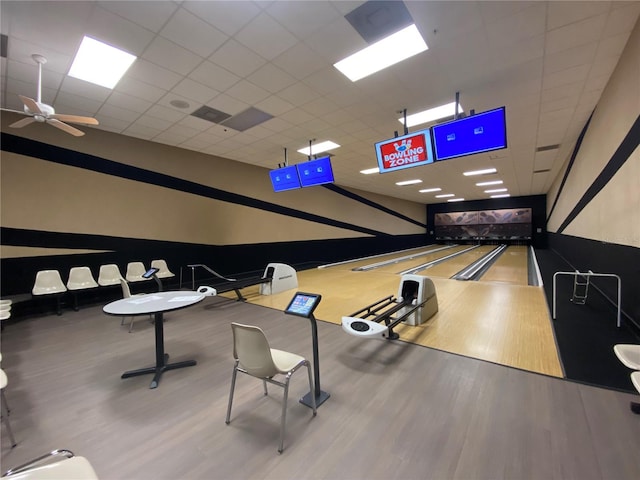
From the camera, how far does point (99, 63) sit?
3016 mm

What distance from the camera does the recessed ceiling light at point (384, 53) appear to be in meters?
2.68

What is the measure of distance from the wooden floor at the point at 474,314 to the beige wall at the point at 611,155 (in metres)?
1.38

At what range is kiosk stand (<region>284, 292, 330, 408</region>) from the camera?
1.87 meters

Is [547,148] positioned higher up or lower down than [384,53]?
lower down

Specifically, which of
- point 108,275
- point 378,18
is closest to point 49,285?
point 108,275

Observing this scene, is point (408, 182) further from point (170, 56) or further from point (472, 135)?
point (170, 56)

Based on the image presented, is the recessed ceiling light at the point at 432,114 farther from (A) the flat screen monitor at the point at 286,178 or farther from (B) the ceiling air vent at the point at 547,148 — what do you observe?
(B) the ceiling air vent at the point at 547,148

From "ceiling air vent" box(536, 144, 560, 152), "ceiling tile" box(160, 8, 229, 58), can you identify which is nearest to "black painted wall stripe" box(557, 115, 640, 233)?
"ceiling air vent" box(536, 144, 560, 152)

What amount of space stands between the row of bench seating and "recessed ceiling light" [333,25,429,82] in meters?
4.16

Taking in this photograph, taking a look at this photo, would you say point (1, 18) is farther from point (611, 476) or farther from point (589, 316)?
point (589, 316)

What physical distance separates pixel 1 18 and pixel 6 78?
49.7 inches

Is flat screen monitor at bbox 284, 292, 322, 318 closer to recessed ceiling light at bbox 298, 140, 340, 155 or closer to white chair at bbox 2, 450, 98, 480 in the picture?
white chair at bbox 2, 450, 98, 480

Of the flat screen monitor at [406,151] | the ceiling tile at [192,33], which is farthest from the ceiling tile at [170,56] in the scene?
the flat screen monitor at [406,151]

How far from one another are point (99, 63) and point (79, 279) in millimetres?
3448
